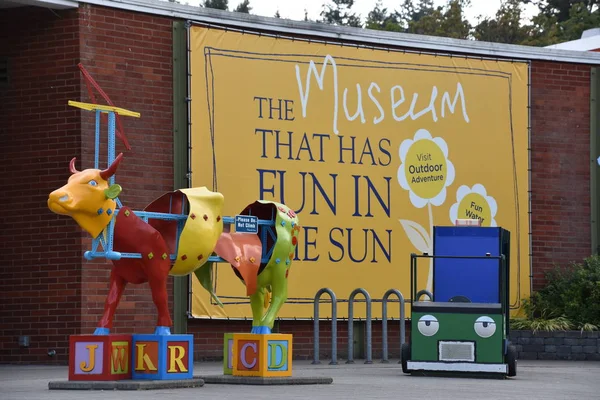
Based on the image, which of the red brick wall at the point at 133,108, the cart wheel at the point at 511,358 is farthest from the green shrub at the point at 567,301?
the red brick wall at the point at 133,108

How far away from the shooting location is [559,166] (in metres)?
23.1

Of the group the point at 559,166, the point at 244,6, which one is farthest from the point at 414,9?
the point at 559,166

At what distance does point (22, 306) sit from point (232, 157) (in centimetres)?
403

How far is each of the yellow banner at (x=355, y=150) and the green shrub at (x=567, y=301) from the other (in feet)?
1.43

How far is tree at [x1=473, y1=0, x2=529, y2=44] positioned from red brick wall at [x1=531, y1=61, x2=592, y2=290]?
93.7 ft

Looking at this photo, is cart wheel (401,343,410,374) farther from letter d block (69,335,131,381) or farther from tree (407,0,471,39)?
tree (407,0,471,39)

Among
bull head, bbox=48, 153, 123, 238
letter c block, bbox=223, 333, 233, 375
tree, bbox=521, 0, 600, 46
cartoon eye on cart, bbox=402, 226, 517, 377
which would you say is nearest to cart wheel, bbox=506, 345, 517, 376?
cartoon eye on cart, bbox=402, 226, 517, 377

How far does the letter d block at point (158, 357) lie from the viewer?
12.7 metres

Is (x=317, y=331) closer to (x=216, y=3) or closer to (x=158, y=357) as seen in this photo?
(x=158, y=357)

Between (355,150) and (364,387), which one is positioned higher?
(355,150)

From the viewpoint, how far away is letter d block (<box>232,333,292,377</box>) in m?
13.5

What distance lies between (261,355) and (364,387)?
3.87 feet

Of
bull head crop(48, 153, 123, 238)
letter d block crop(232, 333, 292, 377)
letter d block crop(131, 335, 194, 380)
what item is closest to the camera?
bull head crop(48, 153, 123, 238)

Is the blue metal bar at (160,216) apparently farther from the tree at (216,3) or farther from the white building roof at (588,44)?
the tree at (216,3)
